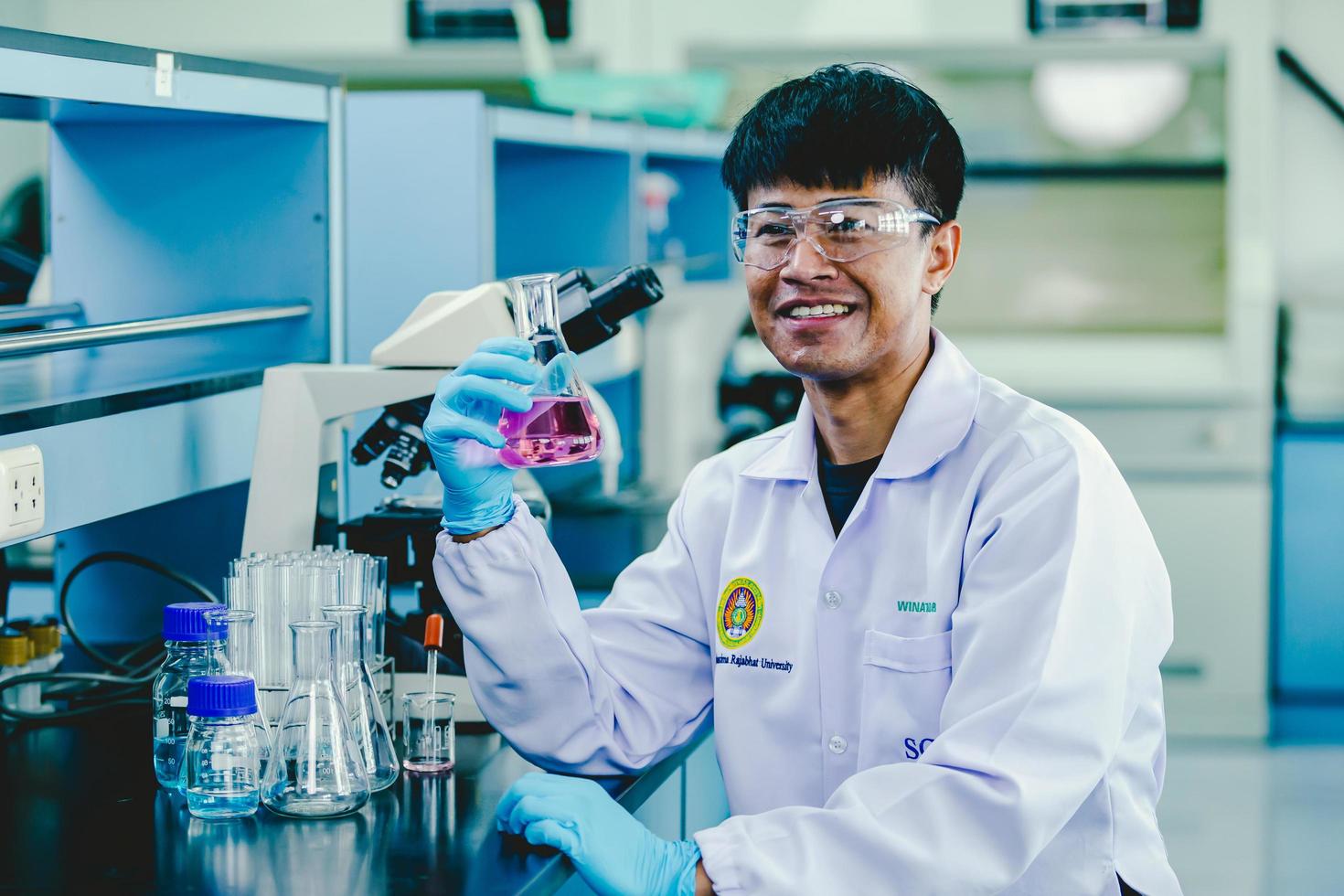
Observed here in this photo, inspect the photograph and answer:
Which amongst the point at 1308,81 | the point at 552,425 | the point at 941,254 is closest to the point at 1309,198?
the point at 1308,81

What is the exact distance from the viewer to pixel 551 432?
1.48 m

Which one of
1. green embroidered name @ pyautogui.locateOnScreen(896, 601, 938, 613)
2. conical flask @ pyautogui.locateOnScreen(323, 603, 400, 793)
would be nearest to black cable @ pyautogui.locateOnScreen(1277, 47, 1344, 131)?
green embroidered name @ pyautogui.locateOnScreen(896, 601, 938, 613)

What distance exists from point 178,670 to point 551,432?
17.2 inches

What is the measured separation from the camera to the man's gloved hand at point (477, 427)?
1.43m

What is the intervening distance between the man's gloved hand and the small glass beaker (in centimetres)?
18

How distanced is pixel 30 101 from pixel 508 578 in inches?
32.7

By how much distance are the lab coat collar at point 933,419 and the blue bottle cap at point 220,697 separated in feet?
2.02

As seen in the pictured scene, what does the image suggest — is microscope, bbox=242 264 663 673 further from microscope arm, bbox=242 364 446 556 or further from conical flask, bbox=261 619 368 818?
conical flask, bbox=261 619 368 818

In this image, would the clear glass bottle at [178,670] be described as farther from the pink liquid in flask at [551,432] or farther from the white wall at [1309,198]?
the white wall at [1309,198]

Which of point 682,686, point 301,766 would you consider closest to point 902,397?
point 682,686

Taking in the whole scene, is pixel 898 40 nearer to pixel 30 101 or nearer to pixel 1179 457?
pixel 1179 457

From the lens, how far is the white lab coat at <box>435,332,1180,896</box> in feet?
4.17

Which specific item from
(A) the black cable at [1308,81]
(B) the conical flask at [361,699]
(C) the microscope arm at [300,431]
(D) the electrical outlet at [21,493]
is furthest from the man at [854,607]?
(A) the black cable at [1308,81]

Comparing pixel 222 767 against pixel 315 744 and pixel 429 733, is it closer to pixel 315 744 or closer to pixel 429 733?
pixel 315 744
